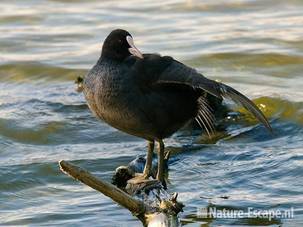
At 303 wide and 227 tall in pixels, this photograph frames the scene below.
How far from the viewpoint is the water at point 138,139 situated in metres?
7.58

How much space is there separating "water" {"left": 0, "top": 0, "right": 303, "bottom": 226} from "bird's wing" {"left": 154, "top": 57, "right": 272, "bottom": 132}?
99 cm

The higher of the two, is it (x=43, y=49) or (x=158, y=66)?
(x=43, y=49)

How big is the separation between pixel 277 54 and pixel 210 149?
395cm

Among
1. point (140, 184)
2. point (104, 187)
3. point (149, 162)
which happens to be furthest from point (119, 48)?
point (104, 187)

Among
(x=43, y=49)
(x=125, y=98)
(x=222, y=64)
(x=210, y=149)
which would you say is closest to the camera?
(x=125, y=98)

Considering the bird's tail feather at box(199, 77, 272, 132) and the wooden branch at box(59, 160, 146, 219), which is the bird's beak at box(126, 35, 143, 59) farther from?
the wooden branch at box(59, 160, 146, 219)

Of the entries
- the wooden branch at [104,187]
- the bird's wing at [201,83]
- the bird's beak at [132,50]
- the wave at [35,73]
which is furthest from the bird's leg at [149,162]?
the wave at [35,73]

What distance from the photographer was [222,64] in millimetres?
12359

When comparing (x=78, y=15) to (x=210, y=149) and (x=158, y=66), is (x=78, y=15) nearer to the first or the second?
(x=210, y=149)

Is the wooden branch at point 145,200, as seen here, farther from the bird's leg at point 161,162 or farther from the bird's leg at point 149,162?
the bird's leg at point 161,162

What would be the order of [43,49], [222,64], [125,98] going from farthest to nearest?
[43,49], [222,64], [125,98]

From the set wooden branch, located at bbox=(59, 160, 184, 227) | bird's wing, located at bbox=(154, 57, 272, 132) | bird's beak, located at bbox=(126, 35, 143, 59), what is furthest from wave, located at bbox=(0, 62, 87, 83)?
wooden branch, located at bbox=(59, 160, 184, 227)

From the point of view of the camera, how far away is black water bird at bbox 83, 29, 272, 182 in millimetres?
6773

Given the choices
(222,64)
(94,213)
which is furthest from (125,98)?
(222,64)
